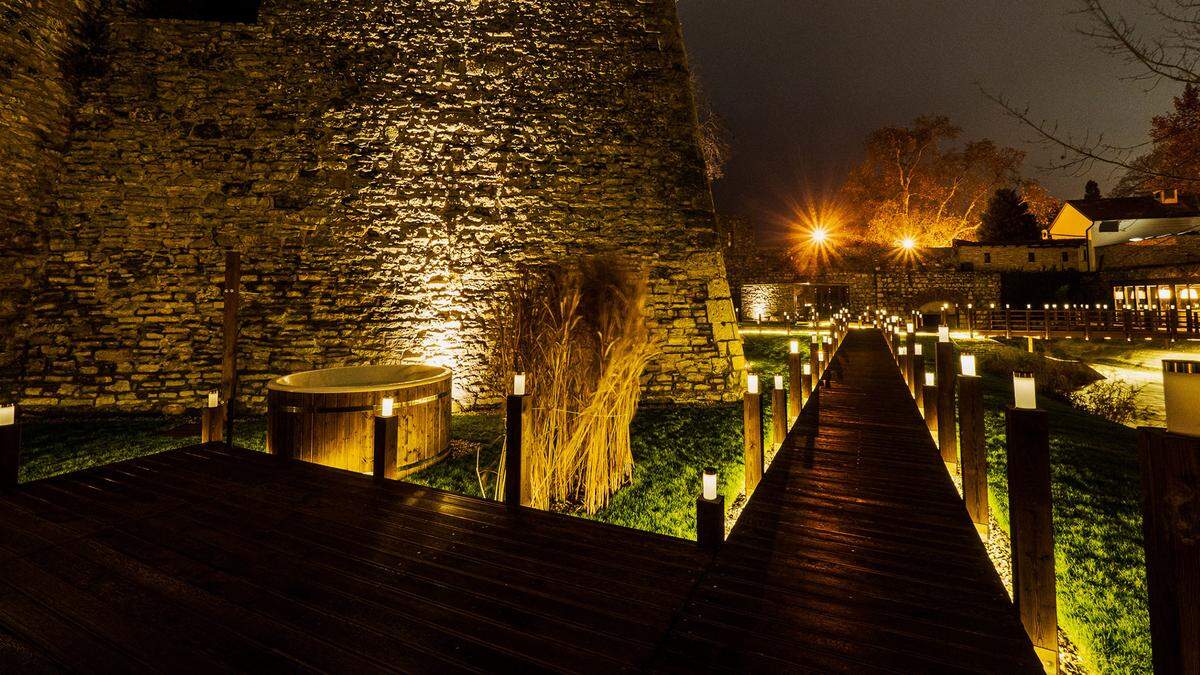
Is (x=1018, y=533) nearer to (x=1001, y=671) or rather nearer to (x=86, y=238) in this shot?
(x=1001, y=671)

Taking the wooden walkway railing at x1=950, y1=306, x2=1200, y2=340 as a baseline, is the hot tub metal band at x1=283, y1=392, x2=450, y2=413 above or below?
below

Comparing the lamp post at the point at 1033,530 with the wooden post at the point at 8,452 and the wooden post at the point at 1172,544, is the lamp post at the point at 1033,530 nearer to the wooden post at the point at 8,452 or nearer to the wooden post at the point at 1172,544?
the wooden post at the point at 1172,544

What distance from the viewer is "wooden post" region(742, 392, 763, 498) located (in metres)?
3.50

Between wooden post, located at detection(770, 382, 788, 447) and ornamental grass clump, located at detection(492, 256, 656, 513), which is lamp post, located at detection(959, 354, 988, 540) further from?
Result: ornamental grass clump, located at detection(492, 256, 656, 513)

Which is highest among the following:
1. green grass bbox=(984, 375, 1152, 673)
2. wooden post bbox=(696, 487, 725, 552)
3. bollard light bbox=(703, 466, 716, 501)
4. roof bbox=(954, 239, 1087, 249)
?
roof bbox=(954, 239, 1087, 249)

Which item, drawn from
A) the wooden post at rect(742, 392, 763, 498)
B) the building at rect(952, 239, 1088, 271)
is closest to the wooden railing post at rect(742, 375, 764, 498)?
the wooden post at rect(742, 392, 763, 498)

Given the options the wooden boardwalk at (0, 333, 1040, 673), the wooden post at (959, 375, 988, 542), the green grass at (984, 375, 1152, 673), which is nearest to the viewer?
the wooden boardwalk at (0, 333, 1040, 673)

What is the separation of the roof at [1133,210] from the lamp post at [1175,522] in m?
35.7

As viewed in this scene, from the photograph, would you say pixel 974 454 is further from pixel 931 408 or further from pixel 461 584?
pixel 461 584

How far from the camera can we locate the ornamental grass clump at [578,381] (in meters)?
4.07

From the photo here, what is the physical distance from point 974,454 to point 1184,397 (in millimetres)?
1956

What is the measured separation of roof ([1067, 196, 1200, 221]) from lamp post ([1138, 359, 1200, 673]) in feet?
117

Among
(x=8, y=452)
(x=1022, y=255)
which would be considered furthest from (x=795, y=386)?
(x=1022, y=255)

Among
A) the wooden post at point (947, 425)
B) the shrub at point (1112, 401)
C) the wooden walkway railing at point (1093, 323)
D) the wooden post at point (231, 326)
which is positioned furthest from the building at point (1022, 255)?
A: the wooden post at point (231, 326)
